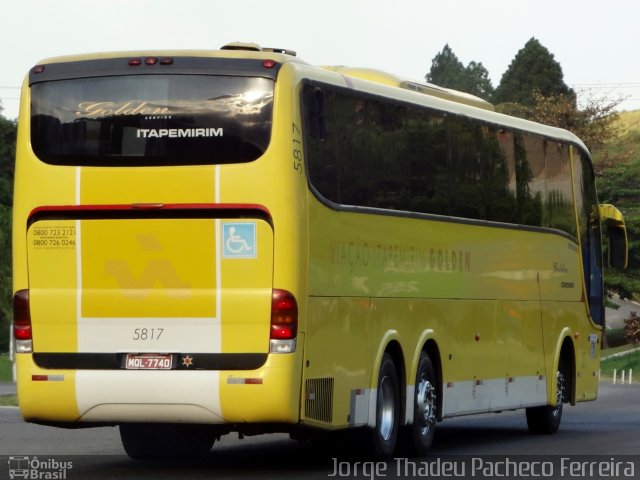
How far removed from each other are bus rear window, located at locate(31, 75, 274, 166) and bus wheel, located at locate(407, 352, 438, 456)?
12.9 ft

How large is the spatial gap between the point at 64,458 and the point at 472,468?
4.01 meters

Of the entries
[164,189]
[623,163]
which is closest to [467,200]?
[164,189]

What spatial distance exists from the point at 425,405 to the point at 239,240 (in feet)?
13.1

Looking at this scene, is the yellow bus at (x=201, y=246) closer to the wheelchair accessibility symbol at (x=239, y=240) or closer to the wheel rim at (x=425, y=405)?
the wheelchair accessibility symbol at (x=239, y=240)

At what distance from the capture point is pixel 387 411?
1622 centimetres

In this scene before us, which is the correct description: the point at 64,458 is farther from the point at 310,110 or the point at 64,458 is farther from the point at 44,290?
the point at 310,110

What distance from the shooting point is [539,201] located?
835 inches

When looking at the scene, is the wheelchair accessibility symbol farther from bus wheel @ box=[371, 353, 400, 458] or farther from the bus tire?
the bus tire

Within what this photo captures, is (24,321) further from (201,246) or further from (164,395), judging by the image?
(201,246)

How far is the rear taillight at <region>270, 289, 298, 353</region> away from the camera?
13.9 metres

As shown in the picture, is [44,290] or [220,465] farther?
[220,465]

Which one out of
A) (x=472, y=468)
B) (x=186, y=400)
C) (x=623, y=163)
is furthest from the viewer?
(x=623, y=163)

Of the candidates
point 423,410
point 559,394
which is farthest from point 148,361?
point 559,394

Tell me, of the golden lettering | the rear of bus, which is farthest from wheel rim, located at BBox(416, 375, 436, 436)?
the golden lettering
